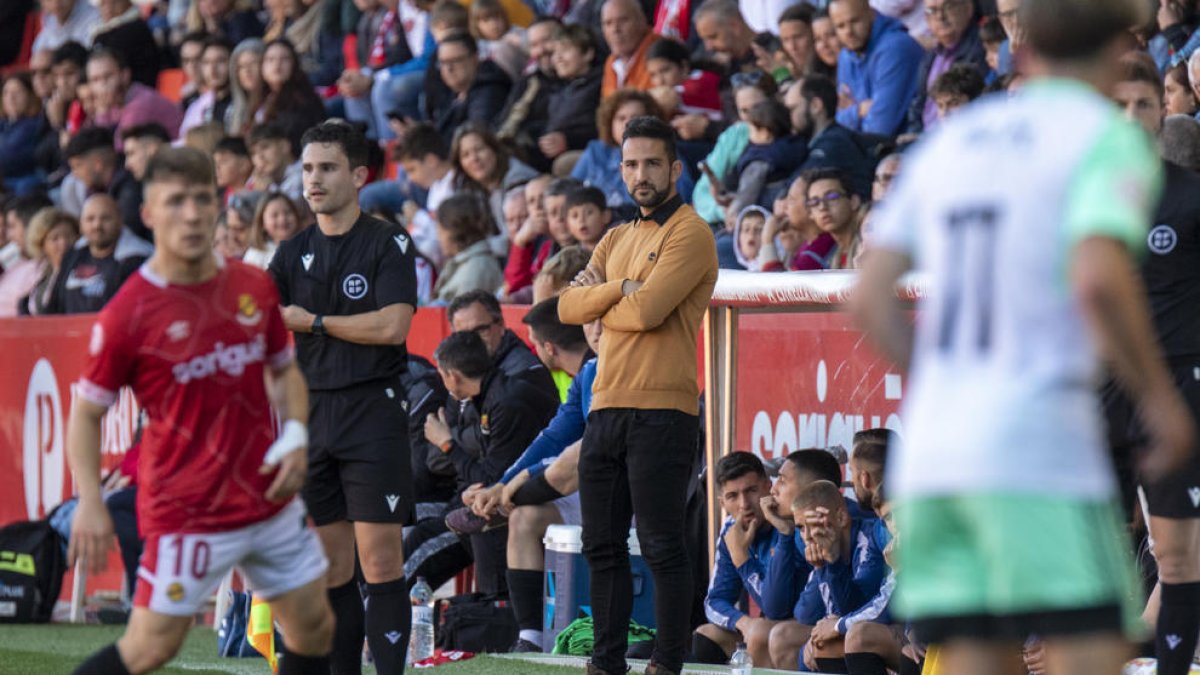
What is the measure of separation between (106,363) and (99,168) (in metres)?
11.4

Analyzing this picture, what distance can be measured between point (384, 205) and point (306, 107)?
204 cm

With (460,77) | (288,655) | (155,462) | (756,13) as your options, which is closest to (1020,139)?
(155,462)

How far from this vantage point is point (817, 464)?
8.14 m

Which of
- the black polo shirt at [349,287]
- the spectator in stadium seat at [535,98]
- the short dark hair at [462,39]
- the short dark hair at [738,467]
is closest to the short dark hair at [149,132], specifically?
the short dark hair at [462,39]

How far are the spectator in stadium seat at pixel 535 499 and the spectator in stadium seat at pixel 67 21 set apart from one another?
12176mm

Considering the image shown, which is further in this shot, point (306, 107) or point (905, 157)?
point (306, 107)

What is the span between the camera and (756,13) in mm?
13469

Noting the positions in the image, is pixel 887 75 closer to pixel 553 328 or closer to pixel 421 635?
pixel 553 328

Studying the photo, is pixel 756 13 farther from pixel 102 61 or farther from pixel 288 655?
pixel 288 655

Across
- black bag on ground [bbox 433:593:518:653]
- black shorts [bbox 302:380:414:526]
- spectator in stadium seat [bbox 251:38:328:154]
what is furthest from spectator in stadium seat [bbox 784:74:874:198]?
spectator in stadium seat [bbox 251:38:328:154]

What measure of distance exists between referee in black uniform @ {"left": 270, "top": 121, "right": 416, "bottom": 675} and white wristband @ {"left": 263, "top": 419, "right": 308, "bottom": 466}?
1.53m

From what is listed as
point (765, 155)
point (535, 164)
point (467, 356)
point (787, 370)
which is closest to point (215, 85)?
point (535, 164)

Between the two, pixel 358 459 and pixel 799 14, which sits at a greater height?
pixel 799 14

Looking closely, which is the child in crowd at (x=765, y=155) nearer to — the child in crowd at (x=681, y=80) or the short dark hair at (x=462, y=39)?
the child in crowd at (x=681, y=80)
